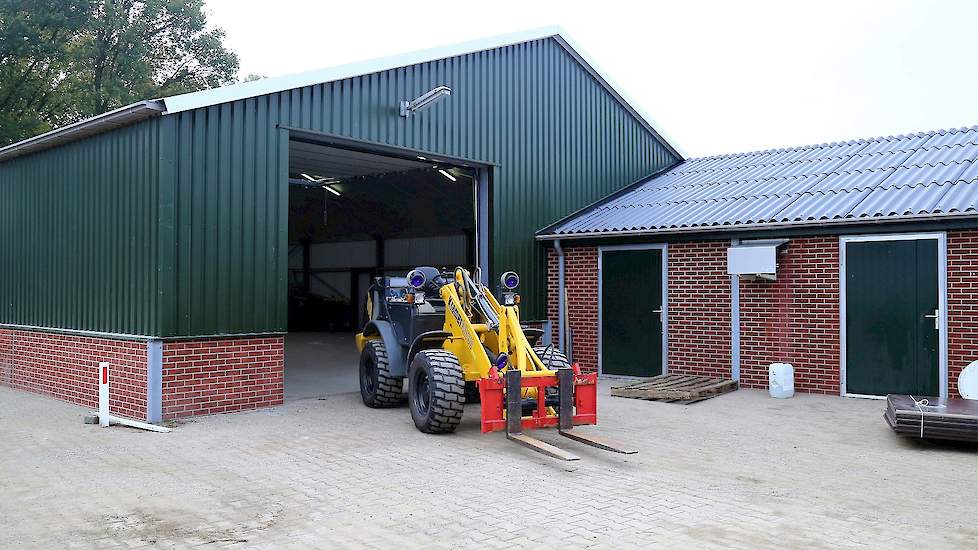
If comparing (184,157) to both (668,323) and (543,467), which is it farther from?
(668,323)

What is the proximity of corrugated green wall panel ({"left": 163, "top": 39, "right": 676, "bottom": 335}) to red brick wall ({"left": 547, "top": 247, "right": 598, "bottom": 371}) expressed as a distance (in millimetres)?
286

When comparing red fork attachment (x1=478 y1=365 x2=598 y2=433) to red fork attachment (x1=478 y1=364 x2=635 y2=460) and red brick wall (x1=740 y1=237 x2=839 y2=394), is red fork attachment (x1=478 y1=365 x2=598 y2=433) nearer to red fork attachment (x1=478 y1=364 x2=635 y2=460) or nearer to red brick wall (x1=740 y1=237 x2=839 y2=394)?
red fork attachment (x1=478 y1=364 x2=635 y2=460)

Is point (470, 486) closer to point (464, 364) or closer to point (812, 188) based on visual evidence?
point (464, 364)

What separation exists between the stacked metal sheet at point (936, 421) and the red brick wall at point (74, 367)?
27.4ft

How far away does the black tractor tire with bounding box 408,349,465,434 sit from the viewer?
8.51 metres

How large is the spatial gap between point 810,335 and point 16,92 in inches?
1072

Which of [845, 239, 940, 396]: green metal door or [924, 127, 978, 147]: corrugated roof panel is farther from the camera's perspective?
[924, 127, 978, 147]: corrugated roof panel

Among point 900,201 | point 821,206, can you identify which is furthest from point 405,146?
point 900,201

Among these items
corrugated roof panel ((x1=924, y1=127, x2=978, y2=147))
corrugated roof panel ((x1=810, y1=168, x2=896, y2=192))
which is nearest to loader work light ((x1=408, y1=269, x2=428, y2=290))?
corrugated roof panel ((x1=810, y1=168, x2=896, y2=192))

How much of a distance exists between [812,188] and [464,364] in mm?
7606

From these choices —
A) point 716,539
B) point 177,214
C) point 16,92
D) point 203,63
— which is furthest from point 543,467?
point 203,63

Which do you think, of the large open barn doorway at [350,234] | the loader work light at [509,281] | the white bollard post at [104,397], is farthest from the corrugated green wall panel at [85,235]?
the loader work light at [509,281]

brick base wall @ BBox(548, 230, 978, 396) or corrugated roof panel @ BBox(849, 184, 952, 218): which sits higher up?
corrugated roof panel @ BBox(849, 184, 952, 218)

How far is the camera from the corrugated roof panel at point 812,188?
11750mm
